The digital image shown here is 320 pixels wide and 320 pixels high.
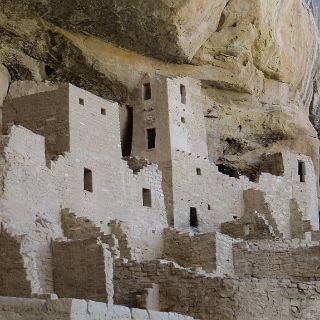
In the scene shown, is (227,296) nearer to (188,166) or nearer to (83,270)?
(83,270)

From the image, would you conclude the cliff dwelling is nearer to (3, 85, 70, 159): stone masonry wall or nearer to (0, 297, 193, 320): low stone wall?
(3, 85, 70, 159): stone masonry wall

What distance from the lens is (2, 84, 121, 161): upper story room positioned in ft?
74.9

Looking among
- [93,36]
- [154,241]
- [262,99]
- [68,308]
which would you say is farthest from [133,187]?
[68,308]

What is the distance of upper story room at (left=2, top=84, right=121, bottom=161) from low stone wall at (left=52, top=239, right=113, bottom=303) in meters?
4.47

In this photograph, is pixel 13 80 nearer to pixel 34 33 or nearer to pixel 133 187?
pixel 34 33

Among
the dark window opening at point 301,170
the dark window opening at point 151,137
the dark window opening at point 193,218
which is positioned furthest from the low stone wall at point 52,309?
the dark window opening at point 301,170

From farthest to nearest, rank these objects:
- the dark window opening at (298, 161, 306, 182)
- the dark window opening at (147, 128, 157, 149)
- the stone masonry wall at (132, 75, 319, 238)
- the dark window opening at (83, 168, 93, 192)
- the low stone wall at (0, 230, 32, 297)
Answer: the dark window opening at (298, 161, 306, 182) → the dark window opening at (147, 128, 157, 149) → the stone masonry wall at (132, 75, 319, 238) → the dark window opening at (83, 168, 93, 192) → the low stone wall at (0, 230, 32, 297)

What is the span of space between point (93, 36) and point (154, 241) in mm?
6623

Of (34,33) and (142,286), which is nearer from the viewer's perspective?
(142,286)

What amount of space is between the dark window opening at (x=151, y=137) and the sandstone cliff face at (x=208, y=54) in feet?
5.12

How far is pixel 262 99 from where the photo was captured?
3123cm

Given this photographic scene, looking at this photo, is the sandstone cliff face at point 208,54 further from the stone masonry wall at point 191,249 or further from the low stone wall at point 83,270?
the low stone wall at point 83,270

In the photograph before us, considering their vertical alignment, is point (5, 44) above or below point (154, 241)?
above

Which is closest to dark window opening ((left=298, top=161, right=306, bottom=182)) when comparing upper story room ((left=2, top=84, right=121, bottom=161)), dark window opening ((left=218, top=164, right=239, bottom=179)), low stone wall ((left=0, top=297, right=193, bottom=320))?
dark window opening ((left=218, top=164, right=239, bottom=179))
